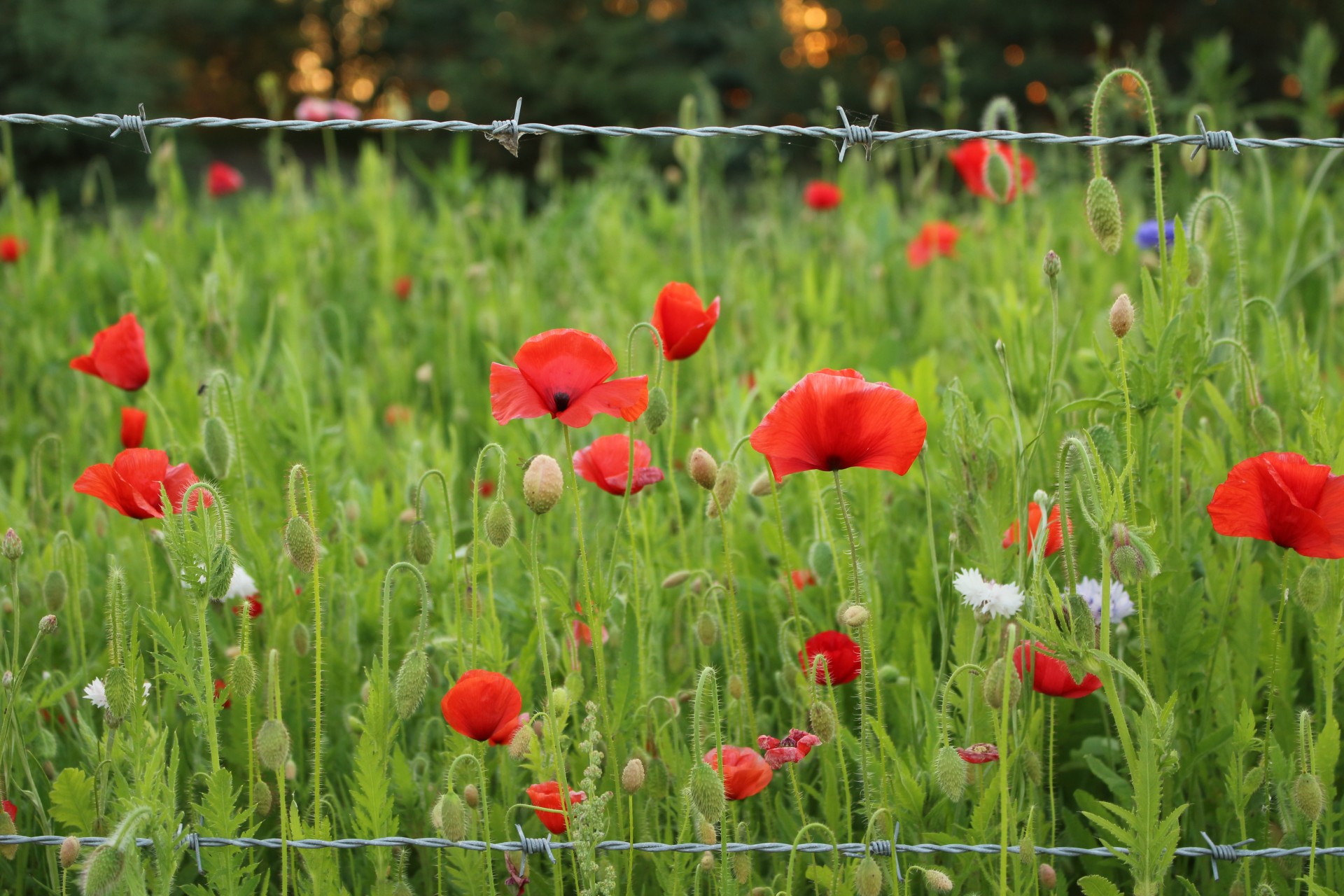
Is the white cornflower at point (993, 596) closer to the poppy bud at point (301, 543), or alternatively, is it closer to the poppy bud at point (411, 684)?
the poppy bud at point (411, 684)

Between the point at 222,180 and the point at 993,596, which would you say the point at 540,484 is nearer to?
the point at 993,596

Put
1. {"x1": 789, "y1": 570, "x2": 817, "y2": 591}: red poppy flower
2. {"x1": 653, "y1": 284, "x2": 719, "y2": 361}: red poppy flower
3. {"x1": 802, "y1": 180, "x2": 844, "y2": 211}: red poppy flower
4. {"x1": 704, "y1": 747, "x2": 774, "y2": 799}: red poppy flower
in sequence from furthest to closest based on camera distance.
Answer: {"x1": 802, "y1": 180, "x2": 844, "y2": 211}: red poppy flower
{"x1": 789, "y1": 570, "x2": 817, "y2": 591}: red poppy flower
{"x1": 653, "y1": 284, "x2": 719, "y2": 361}: red poppy flower
{"x1": 704, "y1": 747, "x2": 774, "y2": 799}: red poppy flower

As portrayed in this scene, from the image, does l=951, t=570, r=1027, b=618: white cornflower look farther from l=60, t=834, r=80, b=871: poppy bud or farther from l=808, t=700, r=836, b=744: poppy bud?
l=60, t=834, r=80, b=871: poppy bud

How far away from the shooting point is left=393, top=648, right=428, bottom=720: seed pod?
1.06 metres

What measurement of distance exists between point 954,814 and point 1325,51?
303cm

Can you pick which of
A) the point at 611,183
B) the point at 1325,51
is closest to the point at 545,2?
the point at 611,183

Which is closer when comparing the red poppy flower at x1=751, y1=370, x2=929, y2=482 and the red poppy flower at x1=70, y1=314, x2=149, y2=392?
the red poppy flower at x1=751, y1=370, x2=929, y2=482

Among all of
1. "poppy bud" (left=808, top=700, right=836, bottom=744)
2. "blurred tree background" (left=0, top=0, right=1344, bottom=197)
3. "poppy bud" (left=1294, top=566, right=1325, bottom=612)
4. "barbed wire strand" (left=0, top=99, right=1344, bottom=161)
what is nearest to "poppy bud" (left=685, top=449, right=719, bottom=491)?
"poppy bud" (left=808, top=700, right=836, bottom=744)

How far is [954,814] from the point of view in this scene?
115 centimetres

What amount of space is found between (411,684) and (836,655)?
44 centimetres

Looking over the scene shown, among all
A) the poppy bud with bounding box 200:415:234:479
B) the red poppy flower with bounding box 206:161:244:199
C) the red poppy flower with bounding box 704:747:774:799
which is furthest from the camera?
the red poppy flower with bounding box 206:161:244:199

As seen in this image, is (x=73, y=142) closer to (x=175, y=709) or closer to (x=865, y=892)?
(x=175, y=709)

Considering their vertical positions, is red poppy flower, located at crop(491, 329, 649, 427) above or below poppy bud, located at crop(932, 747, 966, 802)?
above

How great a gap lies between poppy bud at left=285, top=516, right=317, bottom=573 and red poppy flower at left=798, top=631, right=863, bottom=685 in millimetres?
523
